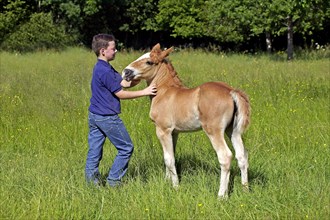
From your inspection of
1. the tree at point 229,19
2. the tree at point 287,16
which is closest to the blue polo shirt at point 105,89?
the tree at point 287,16

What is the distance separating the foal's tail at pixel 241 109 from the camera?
18.2ft

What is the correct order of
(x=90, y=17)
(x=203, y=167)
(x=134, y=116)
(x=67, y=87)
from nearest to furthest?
(x=203, y=167) → (x=134, y=116) → (x=67, y=87) → (x=90, y=17)

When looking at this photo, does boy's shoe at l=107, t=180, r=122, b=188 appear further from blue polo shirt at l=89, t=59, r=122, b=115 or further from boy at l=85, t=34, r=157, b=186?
blue polo shirt at l=89, t=59, r=122, b=115

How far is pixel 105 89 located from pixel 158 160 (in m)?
1.42

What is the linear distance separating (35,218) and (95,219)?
56cm

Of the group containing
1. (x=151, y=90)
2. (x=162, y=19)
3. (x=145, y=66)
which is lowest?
(x=162, y=19)

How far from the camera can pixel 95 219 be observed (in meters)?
4.92

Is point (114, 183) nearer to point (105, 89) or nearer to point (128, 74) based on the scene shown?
point (105, 89)

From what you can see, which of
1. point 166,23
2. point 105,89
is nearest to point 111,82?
point 105,89

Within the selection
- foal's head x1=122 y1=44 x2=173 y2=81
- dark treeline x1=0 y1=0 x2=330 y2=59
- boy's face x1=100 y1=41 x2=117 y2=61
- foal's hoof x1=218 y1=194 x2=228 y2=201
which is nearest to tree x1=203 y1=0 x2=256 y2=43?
dark treeline x1=0 y1=0 x2=330 y2=59

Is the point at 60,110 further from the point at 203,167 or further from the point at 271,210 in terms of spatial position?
the point at 271,210

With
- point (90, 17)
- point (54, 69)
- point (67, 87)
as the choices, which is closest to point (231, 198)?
point (67, 87)

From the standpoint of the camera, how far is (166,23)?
3225 centimetres

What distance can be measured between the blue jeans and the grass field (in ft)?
0.51
